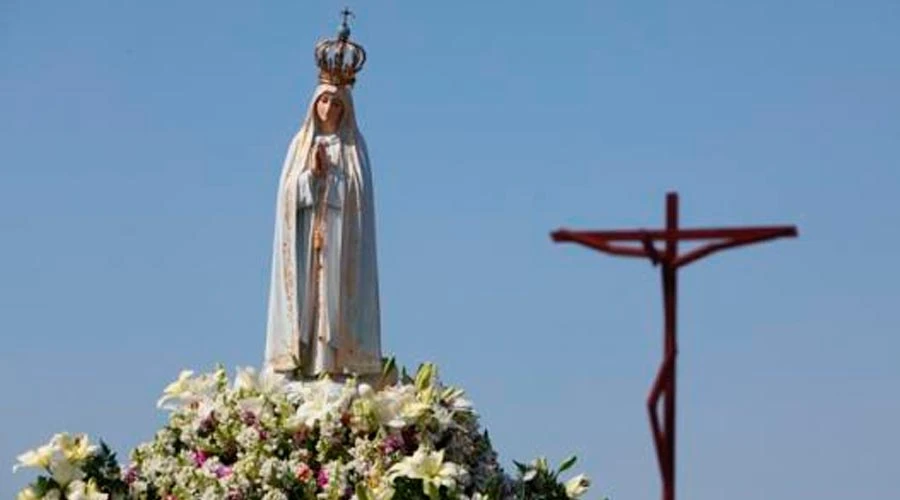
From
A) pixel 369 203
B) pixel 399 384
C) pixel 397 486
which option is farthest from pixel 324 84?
pixel 397 486

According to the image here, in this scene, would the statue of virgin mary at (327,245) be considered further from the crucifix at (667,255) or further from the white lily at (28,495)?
the crucifix at (667,255)

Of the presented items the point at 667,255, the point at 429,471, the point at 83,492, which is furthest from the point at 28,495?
the point at 667,255

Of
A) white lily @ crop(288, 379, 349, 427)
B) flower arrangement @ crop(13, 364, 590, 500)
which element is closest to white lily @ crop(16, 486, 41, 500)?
flower arrangement @ crop(13, 364, 590, 500)

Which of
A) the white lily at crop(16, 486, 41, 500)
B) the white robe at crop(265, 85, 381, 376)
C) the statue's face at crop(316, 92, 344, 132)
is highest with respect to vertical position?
the statue's face at crop(316, 92, 344, 132)

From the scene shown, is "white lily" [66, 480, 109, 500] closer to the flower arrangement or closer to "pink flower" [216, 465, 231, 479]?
the flower arrangement

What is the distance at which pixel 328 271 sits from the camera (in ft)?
52.8

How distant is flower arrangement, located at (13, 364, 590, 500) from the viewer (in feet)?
48.1

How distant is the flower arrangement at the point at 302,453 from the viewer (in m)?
14.6

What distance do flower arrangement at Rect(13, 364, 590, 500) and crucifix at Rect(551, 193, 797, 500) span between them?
582cm

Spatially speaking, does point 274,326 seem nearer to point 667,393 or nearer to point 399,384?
point 399,384

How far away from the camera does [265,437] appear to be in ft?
49.3

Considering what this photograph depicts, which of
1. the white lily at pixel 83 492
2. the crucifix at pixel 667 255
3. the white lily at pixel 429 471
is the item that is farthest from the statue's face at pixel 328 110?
the crucifix at pixel 667 255

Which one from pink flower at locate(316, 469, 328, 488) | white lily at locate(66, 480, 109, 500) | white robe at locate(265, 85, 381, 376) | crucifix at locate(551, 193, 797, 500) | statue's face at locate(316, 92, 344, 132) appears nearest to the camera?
crucifix at locate(551, 193, 797, 500)

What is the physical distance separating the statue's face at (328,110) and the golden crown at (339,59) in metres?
0.13
